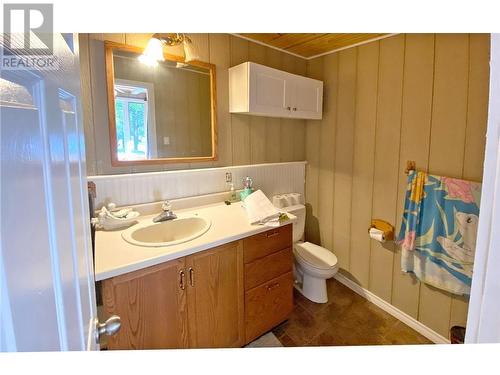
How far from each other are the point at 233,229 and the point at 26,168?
1219mm

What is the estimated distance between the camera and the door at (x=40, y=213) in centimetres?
26

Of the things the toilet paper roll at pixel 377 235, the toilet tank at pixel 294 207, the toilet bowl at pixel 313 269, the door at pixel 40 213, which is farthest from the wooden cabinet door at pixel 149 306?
the toilet paper roll at pixel 377 235

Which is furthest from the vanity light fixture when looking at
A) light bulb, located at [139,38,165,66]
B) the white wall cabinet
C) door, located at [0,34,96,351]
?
door, located at [0,34,96,351]

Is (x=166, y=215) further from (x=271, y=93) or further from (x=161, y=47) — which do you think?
(x=271, y=93)

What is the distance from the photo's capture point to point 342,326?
1.84 metres

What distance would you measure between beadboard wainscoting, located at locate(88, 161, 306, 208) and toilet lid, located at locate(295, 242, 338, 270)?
0.56m

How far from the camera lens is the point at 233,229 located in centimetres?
147

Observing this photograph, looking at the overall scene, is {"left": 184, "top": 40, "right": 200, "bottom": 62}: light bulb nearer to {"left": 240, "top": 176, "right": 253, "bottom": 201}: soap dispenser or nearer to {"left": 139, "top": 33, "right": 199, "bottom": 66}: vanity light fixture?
{"left": 139, "top": 33, "right": 199, "bottom": 66}: vanity light fixture

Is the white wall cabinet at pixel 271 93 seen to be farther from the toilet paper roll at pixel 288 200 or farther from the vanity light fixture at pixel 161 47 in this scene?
the toilet paper roll at pixel 288 200

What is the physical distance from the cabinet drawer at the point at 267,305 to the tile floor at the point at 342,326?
0.45 ft

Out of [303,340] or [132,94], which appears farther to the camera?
[303,340]

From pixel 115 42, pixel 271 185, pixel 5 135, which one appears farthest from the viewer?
pixel 271 185
